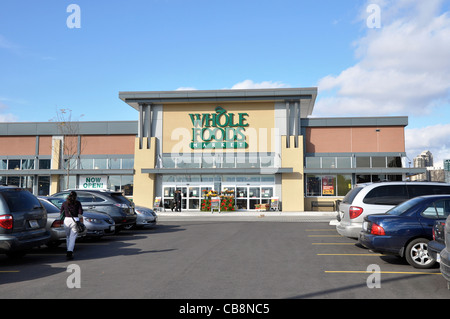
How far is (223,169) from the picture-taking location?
31.1m

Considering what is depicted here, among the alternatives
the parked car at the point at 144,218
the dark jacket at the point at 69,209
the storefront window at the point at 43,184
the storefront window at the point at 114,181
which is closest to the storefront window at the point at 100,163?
the storefront window at the point at 114,181

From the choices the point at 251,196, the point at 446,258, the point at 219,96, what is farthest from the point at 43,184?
the point at 446,258

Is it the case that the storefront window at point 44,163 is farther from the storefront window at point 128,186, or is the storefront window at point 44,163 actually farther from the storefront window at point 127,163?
the storefront window at point 128,186

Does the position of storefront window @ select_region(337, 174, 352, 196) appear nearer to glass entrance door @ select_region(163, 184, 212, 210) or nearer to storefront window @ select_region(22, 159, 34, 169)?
glass entrance door @ select_region(163, 184, 212, 210)

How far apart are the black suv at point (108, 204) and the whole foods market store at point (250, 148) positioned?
15675 mm

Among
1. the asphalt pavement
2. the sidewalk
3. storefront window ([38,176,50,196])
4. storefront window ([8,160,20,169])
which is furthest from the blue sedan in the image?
storefront window ([8,160,20,169])

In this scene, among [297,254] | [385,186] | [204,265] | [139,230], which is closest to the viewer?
[204,265]

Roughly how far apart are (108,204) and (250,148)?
61.4 feet

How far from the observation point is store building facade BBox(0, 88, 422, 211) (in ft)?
103

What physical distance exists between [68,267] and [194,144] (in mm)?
24572

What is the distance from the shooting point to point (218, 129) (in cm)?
3300

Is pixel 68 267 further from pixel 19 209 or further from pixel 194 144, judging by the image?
pixel 194 144

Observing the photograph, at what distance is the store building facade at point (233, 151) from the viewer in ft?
103
